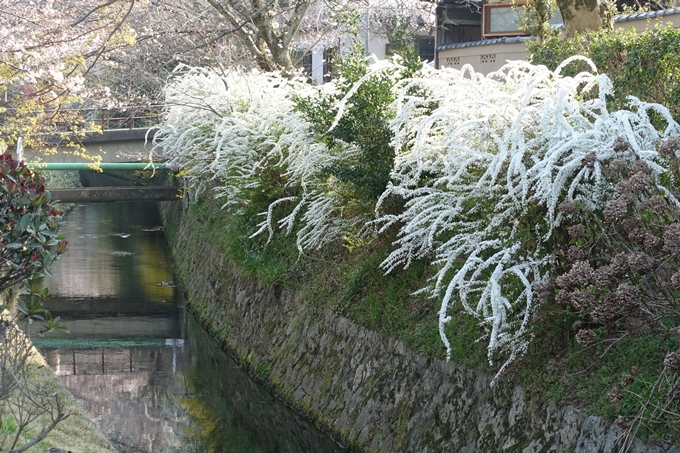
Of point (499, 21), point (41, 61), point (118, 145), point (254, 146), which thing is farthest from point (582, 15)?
point (118, 145)

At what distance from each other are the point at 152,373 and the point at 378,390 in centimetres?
511

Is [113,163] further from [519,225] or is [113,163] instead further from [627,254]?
[627,254]

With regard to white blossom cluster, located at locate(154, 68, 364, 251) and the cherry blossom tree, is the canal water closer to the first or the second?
white blossom cluster, located at locate(154, 68, 364, 251)

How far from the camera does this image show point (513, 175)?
21.8ft

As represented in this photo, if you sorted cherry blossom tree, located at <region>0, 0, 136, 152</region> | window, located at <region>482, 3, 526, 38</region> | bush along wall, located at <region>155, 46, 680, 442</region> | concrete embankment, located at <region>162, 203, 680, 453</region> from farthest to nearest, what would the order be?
window, located at <region>482, 3, 526, 38</region>, cherry blossom tree, located at <region>0, 0, 136, 152</region>, concrete embankment, located at <region>162, 203, 680, 453</region>, bush along wall, located at <region>155, 46, 680, 442</region>

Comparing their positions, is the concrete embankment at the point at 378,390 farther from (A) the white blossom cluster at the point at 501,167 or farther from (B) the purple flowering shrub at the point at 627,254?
(B) the purple flowering shrub at the point at 627,254

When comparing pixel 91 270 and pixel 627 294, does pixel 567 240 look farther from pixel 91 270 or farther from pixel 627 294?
pixel 91 270

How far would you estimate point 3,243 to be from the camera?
20.9 ft

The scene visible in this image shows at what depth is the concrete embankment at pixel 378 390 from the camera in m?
6.15

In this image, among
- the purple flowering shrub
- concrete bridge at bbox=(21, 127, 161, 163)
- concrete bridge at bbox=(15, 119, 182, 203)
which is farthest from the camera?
concrete bridge at bbox=(21, 127, 161, 163)

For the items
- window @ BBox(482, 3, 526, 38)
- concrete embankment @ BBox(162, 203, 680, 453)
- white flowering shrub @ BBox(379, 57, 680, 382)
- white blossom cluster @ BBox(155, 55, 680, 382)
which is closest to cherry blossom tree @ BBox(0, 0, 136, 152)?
concrete embankment @ BBox(162, 203, 680, 453)

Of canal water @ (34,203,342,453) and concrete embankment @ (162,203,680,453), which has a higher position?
concrete embankment @ (162,203,680,453)

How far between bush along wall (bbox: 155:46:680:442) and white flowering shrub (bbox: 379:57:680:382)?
0.02 m

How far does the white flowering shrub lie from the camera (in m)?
6.21
